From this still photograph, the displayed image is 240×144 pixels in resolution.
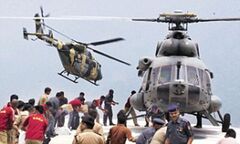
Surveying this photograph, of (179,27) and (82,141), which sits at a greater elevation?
(179,27)

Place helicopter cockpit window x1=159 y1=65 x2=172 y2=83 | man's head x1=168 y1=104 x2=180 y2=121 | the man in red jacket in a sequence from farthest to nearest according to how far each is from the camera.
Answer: helicopter cockpit window x1=159 y1=65 x2=172 y2=83 < the man in red jacket < man's head x1=168 y1=104 x2=180 y2=121

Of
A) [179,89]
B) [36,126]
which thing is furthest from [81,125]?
[179,89]

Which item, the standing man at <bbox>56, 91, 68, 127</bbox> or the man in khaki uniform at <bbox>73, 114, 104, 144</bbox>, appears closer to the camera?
the man in khaki uniform at <bbox>73, 114, 104, 144</bbox>

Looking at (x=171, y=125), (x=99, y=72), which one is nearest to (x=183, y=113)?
(x=171, y=125)

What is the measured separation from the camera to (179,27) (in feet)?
64.5

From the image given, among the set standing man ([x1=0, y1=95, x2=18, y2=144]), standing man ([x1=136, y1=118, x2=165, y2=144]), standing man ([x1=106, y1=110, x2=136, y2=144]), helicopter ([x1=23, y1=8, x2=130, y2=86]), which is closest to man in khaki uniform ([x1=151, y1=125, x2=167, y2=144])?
standing man ([x1=136, y1=118, x2=165, y2=144])

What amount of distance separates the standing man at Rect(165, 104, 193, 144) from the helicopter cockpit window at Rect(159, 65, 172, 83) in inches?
325

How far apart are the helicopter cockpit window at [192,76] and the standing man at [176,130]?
8.37 m

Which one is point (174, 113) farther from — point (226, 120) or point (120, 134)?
point (226, 120)

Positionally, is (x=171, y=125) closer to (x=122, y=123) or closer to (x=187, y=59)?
(x=122, y=123)

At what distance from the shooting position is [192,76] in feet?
56.2

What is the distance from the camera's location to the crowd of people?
8235 millimetres

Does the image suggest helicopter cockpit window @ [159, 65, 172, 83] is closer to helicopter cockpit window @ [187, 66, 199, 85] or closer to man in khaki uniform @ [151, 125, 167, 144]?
helicopter cockpit window @ [187, 66, 199, 85]

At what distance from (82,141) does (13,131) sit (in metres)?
5.08
